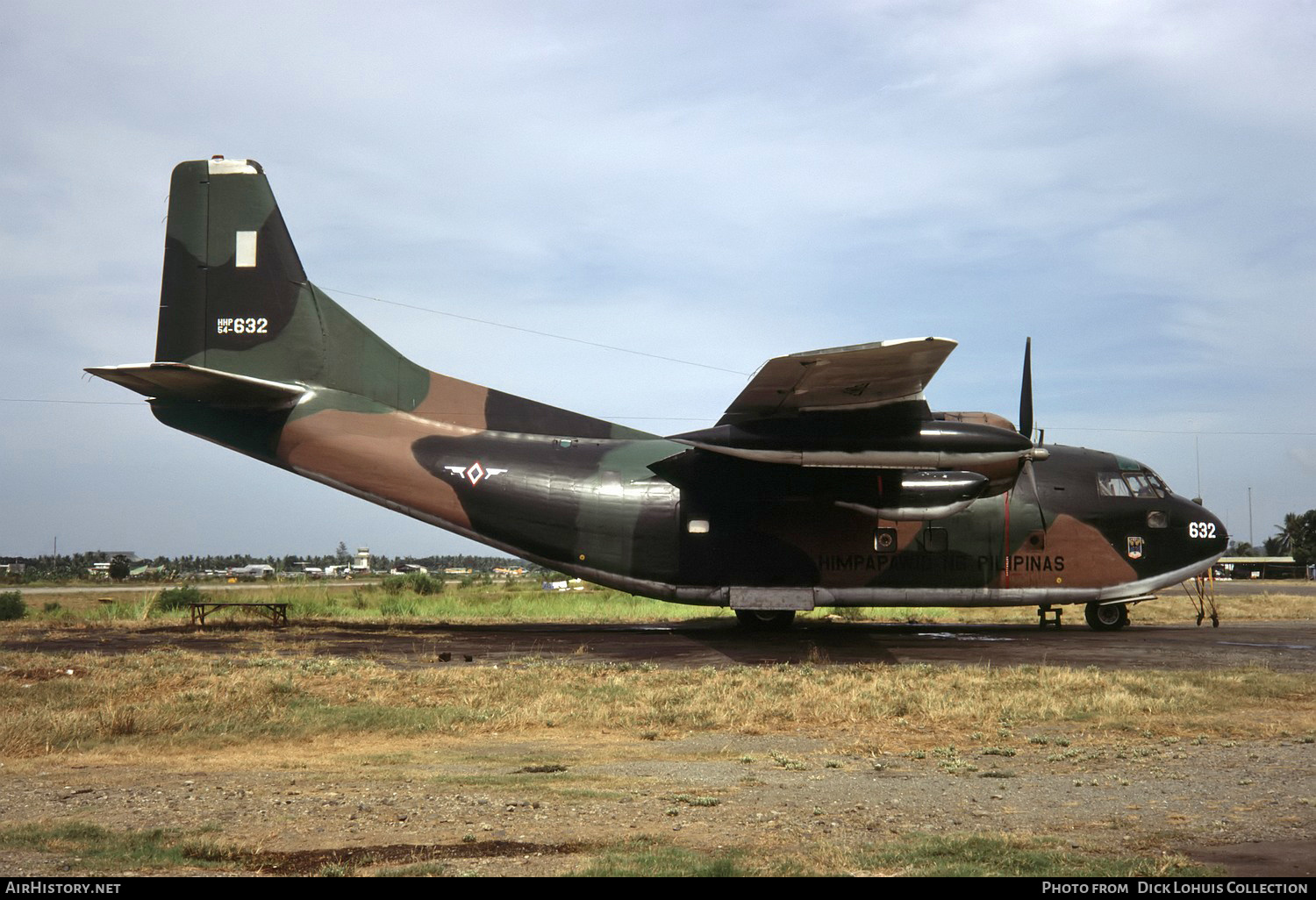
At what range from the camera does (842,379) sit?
1678cm

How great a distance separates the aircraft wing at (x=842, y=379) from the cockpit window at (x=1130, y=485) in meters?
6.14

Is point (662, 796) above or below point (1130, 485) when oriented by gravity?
below

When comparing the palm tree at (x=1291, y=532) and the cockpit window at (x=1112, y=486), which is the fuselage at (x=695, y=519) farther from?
the palm tree at (x=1291, y=532)

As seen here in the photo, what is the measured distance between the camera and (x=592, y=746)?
10469 mm

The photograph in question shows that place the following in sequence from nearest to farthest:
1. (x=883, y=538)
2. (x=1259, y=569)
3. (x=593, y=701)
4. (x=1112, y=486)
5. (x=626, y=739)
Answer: (x=626, y=739) → (x=593, y=701) → (x=883, y=538) → (x=1112, y=486) → (x=1259, y=569)

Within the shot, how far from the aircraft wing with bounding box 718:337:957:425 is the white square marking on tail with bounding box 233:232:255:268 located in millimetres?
10705

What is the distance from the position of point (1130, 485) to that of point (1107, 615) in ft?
9.80

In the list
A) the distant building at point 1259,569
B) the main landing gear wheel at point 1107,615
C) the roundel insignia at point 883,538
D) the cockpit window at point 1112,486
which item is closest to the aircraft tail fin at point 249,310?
the roundel insignia at point 883,538

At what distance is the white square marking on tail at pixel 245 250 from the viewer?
20.7 m

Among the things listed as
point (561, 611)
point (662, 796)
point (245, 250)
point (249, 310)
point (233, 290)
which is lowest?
point (561, 611)

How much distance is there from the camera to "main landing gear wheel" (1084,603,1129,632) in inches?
856

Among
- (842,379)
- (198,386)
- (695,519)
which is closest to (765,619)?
(695,519)

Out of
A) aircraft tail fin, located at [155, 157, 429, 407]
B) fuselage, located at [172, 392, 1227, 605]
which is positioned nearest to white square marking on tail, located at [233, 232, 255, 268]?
aircraft tail fin, located at [155, 157, 429, 407]

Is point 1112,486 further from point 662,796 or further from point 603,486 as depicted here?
point 662,796
